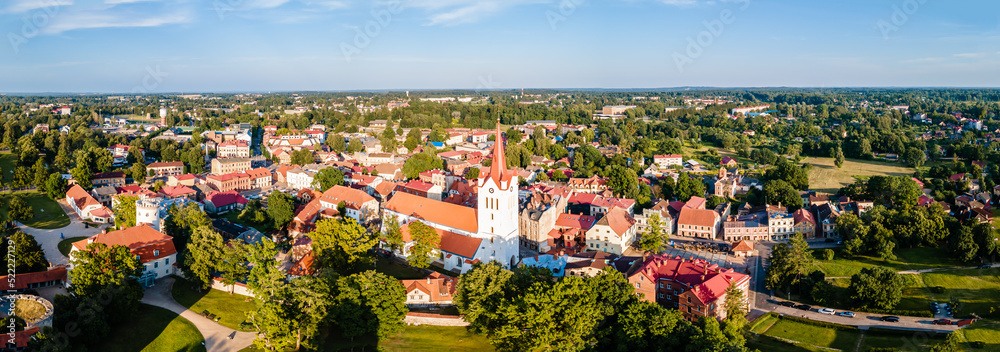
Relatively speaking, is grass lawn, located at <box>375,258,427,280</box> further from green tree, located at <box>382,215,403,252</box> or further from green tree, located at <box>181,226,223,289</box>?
green tree, located at <box>181,226,223,289</box>

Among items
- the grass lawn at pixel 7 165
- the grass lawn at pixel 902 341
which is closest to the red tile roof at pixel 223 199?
the grass lawn at pixel 7 165

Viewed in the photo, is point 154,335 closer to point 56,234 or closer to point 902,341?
point 56,234

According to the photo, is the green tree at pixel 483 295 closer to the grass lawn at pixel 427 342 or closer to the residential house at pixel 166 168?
the grass lawn at pixel 427 342

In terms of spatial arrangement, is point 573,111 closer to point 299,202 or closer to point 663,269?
point 299,202

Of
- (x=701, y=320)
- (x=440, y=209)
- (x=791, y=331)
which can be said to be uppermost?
(x=440, y=209)

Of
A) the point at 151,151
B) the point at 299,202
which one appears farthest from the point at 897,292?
the point at 151,151
